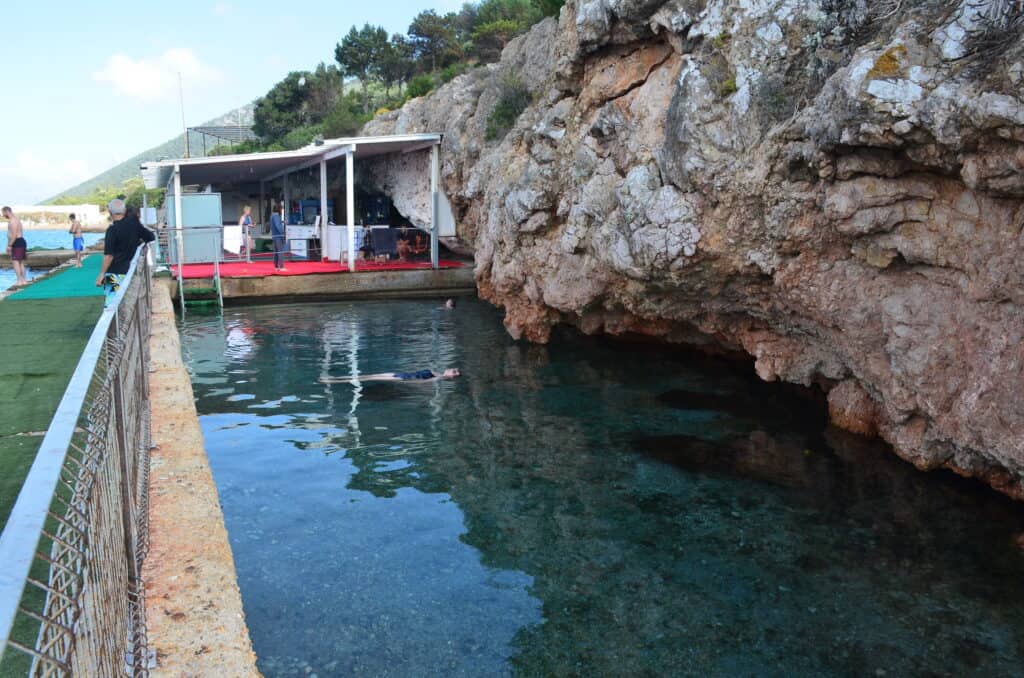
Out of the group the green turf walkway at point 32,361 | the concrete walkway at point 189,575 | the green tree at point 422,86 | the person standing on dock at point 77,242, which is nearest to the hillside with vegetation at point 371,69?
the green tree at point 422,86

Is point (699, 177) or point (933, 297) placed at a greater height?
→ point (699, 177)

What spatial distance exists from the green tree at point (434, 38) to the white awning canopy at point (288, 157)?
763 inches

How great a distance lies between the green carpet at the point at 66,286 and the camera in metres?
16.5

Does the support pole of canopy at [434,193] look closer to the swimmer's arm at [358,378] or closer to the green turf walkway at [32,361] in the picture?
the green turf walkway at [32,361]

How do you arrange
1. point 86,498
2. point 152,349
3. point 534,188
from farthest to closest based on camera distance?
point 534,188
point 152,349
point 86,498

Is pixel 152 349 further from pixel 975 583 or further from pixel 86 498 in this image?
pixel 975 583

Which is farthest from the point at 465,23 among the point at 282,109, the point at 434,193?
the point at 434,193

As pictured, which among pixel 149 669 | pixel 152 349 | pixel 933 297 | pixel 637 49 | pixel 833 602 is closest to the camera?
pixel 149 669

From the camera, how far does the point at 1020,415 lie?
744 centimetres

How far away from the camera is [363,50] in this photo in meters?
54.0

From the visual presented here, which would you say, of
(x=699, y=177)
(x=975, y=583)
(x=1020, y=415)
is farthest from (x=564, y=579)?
(x=699, y=177)

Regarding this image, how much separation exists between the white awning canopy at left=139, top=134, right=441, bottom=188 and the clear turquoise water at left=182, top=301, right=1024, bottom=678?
13593mm

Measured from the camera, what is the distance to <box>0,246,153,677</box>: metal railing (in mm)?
2162

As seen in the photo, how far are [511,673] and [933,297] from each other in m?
6.33
